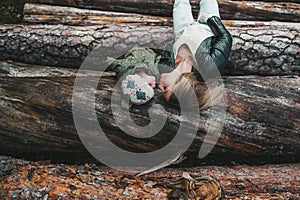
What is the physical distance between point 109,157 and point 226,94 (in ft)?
5.07

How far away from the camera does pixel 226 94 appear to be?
529cm

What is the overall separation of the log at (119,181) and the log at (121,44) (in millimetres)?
1422

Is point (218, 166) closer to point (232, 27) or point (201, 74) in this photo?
point (201, 74)

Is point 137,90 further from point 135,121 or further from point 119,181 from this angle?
point 119,181

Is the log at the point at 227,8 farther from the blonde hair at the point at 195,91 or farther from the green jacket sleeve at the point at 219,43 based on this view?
the blonde hair at the point at 195,91

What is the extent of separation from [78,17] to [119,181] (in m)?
2.86

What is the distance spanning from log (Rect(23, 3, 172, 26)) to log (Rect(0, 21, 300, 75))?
1.59ft

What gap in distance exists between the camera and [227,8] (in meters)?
6.64

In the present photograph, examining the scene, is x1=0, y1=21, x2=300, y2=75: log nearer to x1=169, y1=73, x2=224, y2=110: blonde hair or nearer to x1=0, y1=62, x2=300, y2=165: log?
x1=0, y1=62, x2=300, y2=165: log

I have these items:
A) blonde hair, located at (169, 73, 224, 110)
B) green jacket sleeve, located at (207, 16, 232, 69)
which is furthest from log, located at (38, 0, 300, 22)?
blonde hair, located at (169, 73, 224, 110)

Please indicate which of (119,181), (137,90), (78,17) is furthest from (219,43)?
(78,17)

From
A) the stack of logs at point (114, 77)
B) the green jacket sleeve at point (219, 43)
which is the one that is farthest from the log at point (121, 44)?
the green jacket sleeve at point (219, 43)

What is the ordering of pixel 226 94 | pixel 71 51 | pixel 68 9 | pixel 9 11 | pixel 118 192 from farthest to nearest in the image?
pixel 9 11
pixel 68 9
pixel 71 51
pixel 226 94
pixel 118 192

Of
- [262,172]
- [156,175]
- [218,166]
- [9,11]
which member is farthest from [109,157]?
[9,11]
